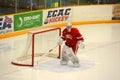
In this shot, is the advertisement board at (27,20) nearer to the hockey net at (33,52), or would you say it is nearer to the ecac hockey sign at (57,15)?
the ecac hockey sign at (57,15)

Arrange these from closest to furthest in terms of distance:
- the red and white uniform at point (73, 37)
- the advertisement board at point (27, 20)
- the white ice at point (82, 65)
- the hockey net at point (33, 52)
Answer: the white ice at point (82, 65)
the red and white uniform at point (73, 37)
the hockey net at point (33, 52)
the advertisement board at point (27, 20)

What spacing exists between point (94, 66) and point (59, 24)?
5.66 metres

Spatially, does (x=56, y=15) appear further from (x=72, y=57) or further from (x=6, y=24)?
(x=72, y=57)

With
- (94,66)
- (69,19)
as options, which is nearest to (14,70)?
(94,66)

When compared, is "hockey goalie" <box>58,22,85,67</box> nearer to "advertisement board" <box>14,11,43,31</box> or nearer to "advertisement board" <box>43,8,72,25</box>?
"advertisement board" <box>14,11,43,31</box>

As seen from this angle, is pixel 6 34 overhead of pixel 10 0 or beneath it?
beneath

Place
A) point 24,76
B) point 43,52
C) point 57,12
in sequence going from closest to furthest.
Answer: point 24,76
point 43,52
point 57,12

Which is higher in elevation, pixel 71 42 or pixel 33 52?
pixel 71 42

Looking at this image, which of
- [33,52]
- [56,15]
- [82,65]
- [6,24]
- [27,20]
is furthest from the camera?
[56,15]

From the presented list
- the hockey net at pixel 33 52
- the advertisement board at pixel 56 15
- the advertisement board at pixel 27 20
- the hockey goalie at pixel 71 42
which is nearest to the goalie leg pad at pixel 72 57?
the hockey goalie at pixel 71 42

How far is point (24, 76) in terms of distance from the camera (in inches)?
298

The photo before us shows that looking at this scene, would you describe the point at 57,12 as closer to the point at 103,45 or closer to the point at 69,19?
the point at 69,19

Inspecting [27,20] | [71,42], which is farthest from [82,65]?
[27,20]

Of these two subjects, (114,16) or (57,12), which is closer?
(57,12)
